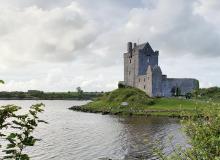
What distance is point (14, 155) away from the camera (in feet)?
28.7

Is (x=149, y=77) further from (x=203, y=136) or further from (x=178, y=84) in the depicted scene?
(x=203, y=136)

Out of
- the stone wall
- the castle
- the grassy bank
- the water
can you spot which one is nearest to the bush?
the water

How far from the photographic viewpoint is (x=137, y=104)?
117 metres

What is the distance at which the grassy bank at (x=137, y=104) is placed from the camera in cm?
10290

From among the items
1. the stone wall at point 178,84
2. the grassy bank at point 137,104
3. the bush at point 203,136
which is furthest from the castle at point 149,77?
the bush at point 203,136

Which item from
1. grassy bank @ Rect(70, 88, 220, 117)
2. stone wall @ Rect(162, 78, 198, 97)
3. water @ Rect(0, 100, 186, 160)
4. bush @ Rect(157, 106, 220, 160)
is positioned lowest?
water @ Rect(0, 100, 186, 160)

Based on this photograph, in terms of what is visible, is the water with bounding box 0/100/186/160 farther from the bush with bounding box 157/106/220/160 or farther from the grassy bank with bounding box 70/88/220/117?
the grassy bank with bounding box 70/88/220/117

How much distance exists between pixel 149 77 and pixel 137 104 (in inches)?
589

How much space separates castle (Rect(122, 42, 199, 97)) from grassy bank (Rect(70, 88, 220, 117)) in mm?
4843

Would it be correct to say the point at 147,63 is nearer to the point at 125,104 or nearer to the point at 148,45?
the point at 148,45

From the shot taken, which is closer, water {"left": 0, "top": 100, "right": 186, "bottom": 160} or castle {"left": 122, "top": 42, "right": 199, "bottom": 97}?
water {"left": 0, "top": 100, "right": 186, "bottom": 160}

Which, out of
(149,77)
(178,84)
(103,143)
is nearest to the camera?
(103,143)

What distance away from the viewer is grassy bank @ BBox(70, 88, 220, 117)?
102900 millimetres

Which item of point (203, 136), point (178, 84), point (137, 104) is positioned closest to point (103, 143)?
point (203, 136)
